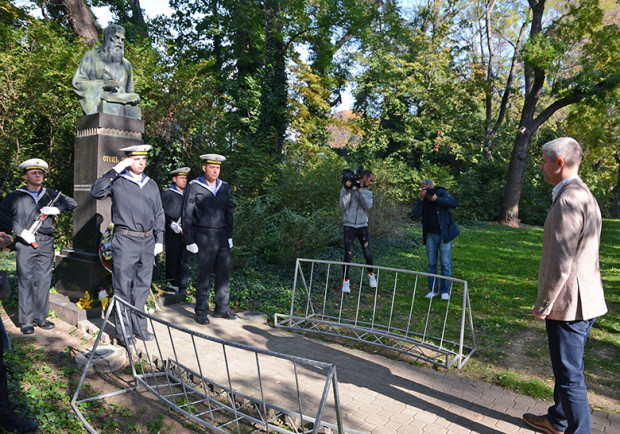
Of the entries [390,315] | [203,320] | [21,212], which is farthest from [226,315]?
[21,212]

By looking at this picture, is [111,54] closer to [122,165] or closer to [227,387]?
[122,165]

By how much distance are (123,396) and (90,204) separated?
3237mm

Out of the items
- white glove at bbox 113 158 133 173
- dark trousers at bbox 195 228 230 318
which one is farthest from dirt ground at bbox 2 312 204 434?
white glove at bbox 113 158 133 173

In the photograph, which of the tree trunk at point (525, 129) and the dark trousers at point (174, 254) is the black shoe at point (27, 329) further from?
the tree trunk at point (525, 129)

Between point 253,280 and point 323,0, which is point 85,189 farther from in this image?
point 323,0

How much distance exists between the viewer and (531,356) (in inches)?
209

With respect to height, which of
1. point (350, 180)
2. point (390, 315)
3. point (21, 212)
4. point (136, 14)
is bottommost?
point (390, 315)

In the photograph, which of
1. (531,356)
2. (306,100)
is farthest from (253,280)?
(306,100)

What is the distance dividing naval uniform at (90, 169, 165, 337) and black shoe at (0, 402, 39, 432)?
1.75m

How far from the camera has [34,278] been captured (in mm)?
5570

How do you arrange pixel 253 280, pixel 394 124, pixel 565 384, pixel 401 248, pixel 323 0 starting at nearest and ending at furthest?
1. pixel 565 384
2. pixel 253 280
3. pixel 401 248
4. pixel 323 0
5. pixel 394 124

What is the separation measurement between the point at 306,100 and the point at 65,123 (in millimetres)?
14731

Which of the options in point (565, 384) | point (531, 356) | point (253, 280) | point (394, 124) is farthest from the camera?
point (394, 124)

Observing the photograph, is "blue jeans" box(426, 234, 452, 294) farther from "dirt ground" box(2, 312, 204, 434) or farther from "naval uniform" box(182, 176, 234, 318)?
"dirt ground" box(2, 312, 204, 434)
